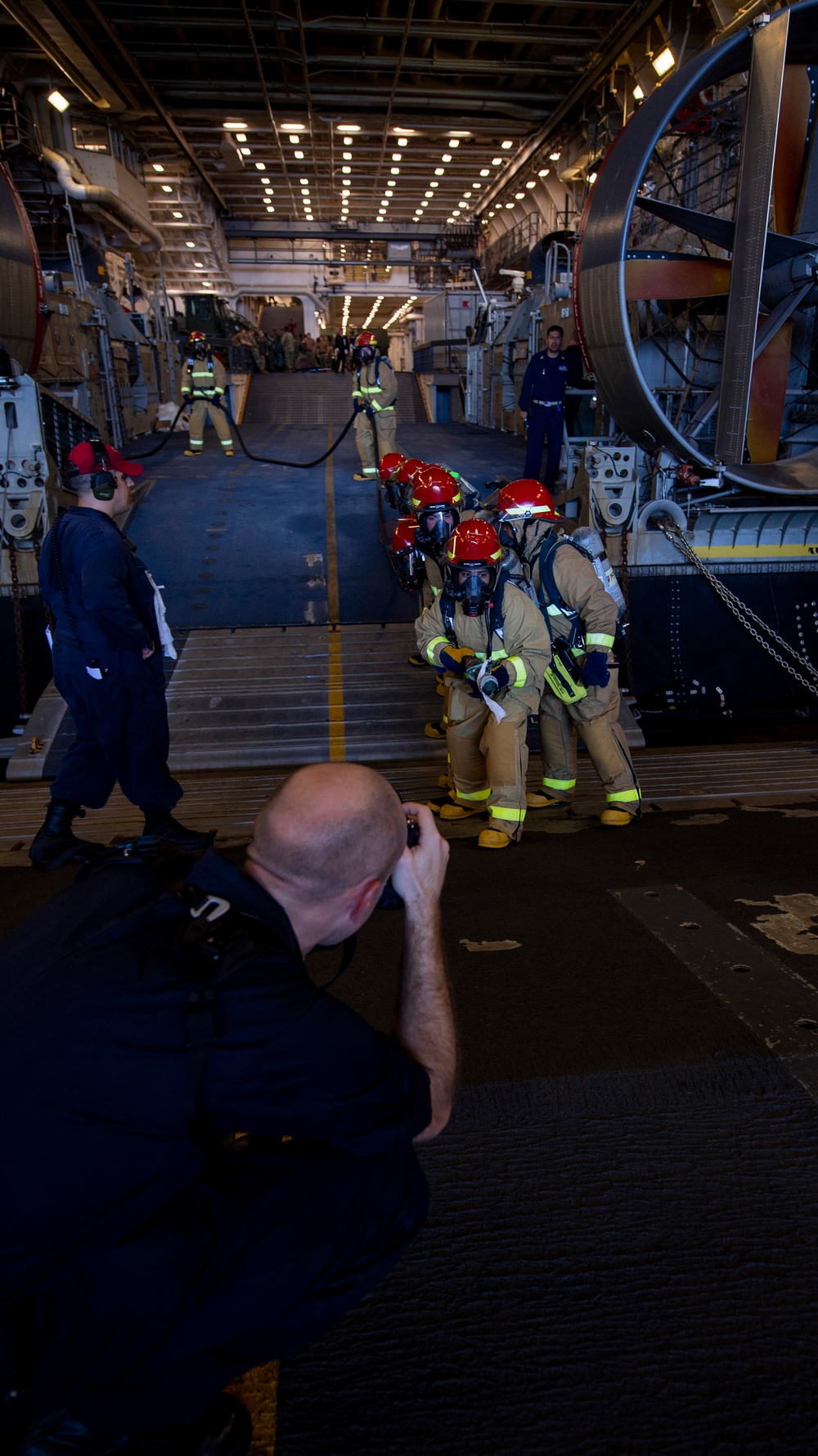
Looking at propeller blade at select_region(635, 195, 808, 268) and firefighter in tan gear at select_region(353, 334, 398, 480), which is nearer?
propeller blade at select_region(635, 195, 808, 268)

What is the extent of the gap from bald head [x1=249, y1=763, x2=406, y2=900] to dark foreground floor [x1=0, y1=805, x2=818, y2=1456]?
2.84 ft

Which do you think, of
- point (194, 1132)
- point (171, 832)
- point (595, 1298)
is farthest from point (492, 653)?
point (194, 1132)

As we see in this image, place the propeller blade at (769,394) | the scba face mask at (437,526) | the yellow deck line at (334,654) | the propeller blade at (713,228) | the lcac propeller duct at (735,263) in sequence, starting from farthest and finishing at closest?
the propeller blade at (769,394)
the propeller blade at (713,228)
the lcac propeller duct at (735,263)
the yellow deck line at (334,654)
the scba face mask at (437,526)

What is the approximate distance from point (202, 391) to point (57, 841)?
409 inches

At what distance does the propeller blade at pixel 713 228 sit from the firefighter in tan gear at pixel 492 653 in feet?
13.2

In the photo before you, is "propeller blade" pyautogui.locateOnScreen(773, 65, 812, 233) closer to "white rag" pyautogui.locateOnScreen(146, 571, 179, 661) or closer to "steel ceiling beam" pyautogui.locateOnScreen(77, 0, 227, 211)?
"white rag" pyautogui.locateOnScreen(146, 571, 179, 661)

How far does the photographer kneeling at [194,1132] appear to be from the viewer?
1.10 metres

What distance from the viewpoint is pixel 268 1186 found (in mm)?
1305

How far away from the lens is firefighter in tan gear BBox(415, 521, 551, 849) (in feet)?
14.5

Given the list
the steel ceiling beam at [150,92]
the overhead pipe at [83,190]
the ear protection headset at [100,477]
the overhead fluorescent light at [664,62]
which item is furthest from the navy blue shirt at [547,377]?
the overhead pipe at [83,190]

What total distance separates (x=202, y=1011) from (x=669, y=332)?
28.9 ft

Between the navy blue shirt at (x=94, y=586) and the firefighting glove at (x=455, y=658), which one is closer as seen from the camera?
the navy blue shirt at (x=94, y=586)

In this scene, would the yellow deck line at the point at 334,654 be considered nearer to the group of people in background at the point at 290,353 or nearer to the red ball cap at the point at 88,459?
the red ball cap at the point at 88,459

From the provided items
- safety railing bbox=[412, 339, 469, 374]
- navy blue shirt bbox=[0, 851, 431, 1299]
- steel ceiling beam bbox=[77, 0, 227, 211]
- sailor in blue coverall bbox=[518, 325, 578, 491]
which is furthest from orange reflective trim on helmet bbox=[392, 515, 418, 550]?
safety railing bbox=[412, 339, 469, 374]
